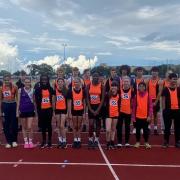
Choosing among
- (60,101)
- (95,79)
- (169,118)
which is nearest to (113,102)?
(95,79)

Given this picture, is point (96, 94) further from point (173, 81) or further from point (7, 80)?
point (7, 80)

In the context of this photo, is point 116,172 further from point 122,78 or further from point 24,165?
point 122,78

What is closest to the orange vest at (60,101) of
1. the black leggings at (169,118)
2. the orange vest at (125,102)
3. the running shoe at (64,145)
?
the running shoe at (64,145)

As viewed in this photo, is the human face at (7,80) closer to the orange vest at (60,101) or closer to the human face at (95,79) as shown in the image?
the orange vest at (60,101)

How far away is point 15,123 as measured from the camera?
1202 centimetres

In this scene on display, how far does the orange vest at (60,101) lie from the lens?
459 inches

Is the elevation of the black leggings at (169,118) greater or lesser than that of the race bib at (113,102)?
lesser

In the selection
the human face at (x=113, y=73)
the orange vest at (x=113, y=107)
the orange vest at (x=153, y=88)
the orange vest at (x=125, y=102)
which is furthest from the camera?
the orange vest at (x=153, y=88)

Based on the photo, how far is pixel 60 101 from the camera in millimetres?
11664

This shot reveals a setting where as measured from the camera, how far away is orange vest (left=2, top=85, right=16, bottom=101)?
11.7 meters

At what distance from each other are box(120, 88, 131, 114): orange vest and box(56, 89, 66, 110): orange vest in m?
1.63

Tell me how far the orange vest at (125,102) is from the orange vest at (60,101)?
5.35 feet

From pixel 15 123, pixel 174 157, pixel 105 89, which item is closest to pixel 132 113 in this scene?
pixel 105 89

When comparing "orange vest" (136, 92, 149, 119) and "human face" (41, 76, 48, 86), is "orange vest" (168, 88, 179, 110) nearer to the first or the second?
"orange vest" (136, 92, 149, 119)
